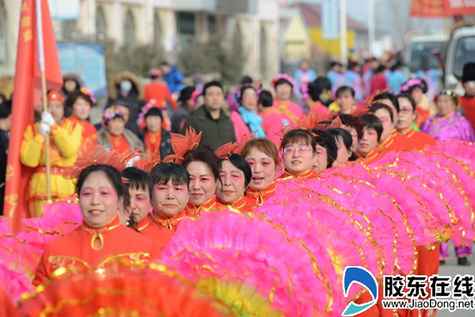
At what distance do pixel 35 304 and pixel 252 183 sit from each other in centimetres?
459

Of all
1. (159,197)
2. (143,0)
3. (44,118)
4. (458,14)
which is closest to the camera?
(159,197)

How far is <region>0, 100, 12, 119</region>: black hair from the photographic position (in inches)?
572

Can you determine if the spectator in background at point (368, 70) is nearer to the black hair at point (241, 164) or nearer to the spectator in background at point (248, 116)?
the spectator in background at point (248, 116)

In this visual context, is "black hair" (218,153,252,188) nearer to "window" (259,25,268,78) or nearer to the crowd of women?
the crowd of women

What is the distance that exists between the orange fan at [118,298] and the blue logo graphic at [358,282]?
8.54 ft

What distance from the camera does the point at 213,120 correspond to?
547 inches

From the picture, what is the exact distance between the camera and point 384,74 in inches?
1059

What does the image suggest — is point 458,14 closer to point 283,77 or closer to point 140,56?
point 283,77

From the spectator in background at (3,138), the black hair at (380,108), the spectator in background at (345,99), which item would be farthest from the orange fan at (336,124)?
the spectator in background at (345,99)

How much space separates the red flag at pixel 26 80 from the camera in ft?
38.8

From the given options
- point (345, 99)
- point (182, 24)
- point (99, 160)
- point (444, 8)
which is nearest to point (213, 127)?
point (345, 99)

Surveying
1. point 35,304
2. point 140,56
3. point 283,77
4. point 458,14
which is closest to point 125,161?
point 35,304

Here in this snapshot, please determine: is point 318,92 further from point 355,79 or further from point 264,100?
point 355,79

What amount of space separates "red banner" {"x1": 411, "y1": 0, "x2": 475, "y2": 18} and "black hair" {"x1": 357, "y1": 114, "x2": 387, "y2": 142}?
14522 mm
